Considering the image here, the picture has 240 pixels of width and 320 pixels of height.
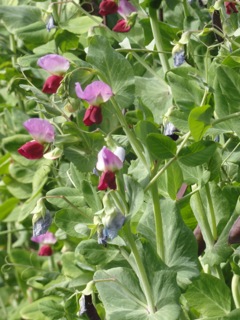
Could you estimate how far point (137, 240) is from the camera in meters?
1.32

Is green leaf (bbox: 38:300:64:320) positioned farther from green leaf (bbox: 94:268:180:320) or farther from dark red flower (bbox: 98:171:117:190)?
dark red flower (bbox: 98:171:117:190)

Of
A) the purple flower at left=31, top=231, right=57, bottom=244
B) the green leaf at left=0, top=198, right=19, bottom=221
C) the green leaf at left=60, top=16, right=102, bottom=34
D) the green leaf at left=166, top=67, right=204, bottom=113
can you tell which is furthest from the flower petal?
the green leaf at left=0, top=198, right=19, bottom=221

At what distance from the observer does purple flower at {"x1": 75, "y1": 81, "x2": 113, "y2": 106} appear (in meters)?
1.26

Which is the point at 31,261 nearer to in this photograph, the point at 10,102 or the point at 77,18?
the point at 10,102

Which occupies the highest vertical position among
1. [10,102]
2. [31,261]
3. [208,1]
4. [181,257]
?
[208,1]

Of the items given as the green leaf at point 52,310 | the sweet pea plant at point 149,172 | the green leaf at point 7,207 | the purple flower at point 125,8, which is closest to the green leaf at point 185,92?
the sweet pea plant at point 149,172

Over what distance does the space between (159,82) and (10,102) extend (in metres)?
1.03

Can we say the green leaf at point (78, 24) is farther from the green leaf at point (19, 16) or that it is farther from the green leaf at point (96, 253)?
the green leaf at point (96, 253)

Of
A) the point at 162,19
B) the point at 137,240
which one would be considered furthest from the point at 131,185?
the point at 162,19

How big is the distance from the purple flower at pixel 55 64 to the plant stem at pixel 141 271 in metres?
0.27

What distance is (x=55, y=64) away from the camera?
133 centimetres

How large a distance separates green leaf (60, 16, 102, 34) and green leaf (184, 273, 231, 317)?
2.40 ft

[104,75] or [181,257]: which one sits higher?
[104,75]

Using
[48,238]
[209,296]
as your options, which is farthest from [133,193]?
[48,238]
